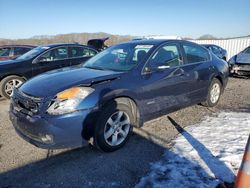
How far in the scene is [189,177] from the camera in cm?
319

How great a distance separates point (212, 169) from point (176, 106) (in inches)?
69.8

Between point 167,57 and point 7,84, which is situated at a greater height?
point 167,57

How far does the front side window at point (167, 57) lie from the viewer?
451 cm

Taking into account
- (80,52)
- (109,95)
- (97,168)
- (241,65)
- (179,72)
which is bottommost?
(97,168)

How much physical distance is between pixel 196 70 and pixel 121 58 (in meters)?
1.61

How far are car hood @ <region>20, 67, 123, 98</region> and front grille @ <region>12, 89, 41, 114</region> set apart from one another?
64mm

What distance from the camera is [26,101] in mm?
3709

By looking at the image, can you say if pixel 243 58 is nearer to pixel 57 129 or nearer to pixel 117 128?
pixel 117 128

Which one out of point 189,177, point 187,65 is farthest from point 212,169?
point 187,65

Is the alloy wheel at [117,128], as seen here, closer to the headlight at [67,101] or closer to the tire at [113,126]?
the tire at [113,126]

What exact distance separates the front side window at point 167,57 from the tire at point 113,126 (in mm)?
985

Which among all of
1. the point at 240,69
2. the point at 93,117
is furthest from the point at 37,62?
the point at 240,69

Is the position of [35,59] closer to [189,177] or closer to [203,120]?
[203,120]

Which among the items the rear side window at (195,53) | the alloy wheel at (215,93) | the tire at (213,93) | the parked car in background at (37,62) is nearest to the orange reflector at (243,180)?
the rear side window at (195,53)
